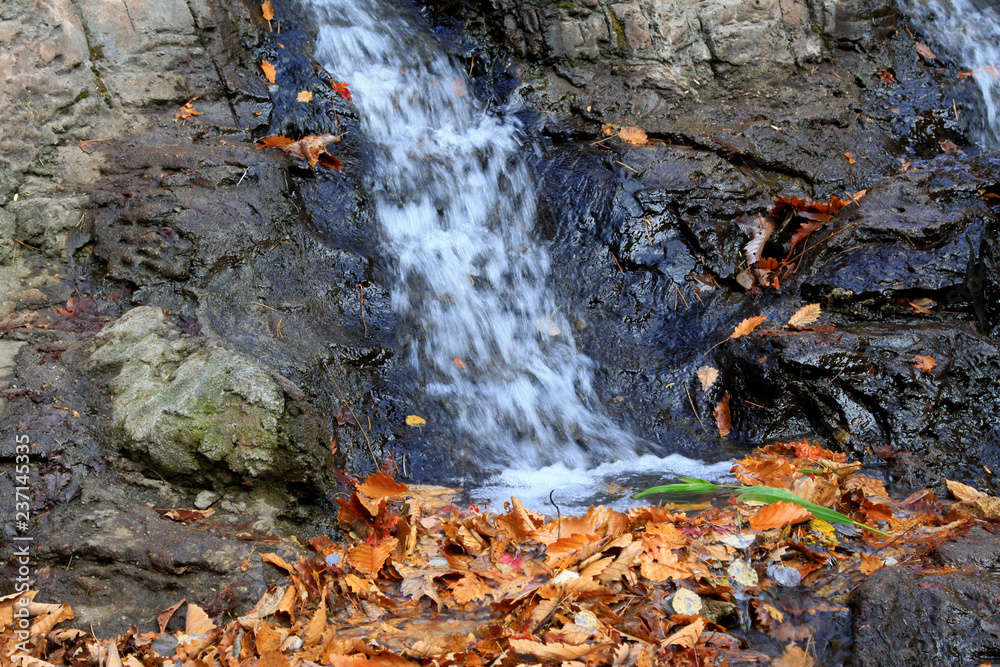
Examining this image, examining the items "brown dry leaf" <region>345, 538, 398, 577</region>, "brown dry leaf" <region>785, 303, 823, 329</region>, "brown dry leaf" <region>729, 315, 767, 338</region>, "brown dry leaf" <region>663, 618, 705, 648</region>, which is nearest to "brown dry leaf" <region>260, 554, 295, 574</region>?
"brown dry leaf" <region>345, 538, 398, 577</region>

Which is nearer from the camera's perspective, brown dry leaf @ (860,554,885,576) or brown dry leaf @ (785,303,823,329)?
brown dry leaf @ (860,554,885,576)

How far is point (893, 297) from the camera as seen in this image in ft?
13.2

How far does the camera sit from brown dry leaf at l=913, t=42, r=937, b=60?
566 cm

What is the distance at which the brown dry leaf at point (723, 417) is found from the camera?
3.91 meters

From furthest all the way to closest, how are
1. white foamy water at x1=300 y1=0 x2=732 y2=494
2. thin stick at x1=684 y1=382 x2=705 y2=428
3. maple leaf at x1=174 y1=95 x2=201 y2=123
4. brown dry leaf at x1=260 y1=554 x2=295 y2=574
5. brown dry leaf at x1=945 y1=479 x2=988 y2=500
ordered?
maple leaf at x1=174 y1=95 x2=201 y2=123, thin stick at x1=684 y1=382 x2=705 y2=428, white foamy water at x1=300 y1=0 x2=732 y2=494, brown dry leaf at x1=945 y1=479 x2=988 y2=500, brown dry leaf at x1=260 y1=554 x2=295 y2=574

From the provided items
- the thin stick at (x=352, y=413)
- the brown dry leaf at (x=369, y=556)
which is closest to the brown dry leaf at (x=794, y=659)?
the brown dry leaf at (x=369, y=556)

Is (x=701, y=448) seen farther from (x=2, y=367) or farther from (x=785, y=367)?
(x=2, y=367)

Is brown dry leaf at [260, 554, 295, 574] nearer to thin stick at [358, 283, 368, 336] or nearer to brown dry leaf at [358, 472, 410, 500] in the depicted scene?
brown dry leaf at [358, 472, 410, 500]

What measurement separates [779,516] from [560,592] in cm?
91

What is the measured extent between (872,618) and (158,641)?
229cm

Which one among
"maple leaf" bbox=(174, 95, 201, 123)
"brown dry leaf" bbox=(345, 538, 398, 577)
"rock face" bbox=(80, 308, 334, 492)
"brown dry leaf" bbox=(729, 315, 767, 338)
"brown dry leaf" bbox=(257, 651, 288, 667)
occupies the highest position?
"maple leaf" bbox=(174, 95, 201, 123)

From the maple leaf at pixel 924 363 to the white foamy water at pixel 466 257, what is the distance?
1358 mm

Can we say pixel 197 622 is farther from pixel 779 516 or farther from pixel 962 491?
pixel 962 491

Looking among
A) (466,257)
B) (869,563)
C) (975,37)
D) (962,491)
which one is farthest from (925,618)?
(975,37)
